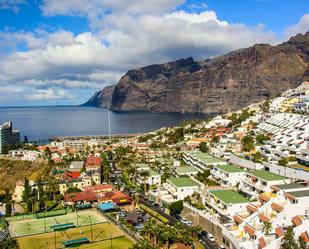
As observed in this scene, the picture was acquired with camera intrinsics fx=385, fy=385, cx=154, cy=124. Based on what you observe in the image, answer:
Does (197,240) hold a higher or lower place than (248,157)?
lower

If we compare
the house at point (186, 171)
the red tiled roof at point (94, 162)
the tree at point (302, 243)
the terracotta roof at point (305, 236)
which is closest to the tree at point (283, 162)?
the house at point (186, 171)

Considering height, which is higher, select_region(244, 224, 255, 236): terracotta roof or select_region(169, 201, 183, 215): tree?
select_region(244, 224, 255, 236): terracotta roof

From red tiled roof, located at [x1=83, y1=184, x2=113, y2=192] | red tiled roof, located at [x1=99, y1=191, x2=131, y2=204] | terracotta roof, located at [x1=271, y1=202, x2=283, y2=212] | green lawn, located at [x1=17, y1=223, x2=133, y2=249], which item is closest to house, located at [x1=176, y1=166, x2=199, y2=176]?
red tiled roof, located at [x1=99, y1=191, x2=131, y2=204]

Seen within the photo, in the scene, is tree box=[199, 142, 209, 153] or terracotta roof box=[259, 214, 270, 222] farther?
tree box=[199, 142, 209, 153]

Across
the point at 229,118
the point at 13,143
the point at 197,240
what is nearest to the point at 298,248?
the point at 197,240

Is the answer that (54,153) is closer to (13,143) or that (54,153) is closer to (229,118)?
(13,143)

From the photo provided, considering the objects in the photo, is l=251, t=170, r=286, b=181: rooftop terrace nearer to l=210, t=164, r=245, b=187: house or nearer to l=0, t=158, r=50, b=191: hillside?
l=210, t=164, r=245, b=187: house
